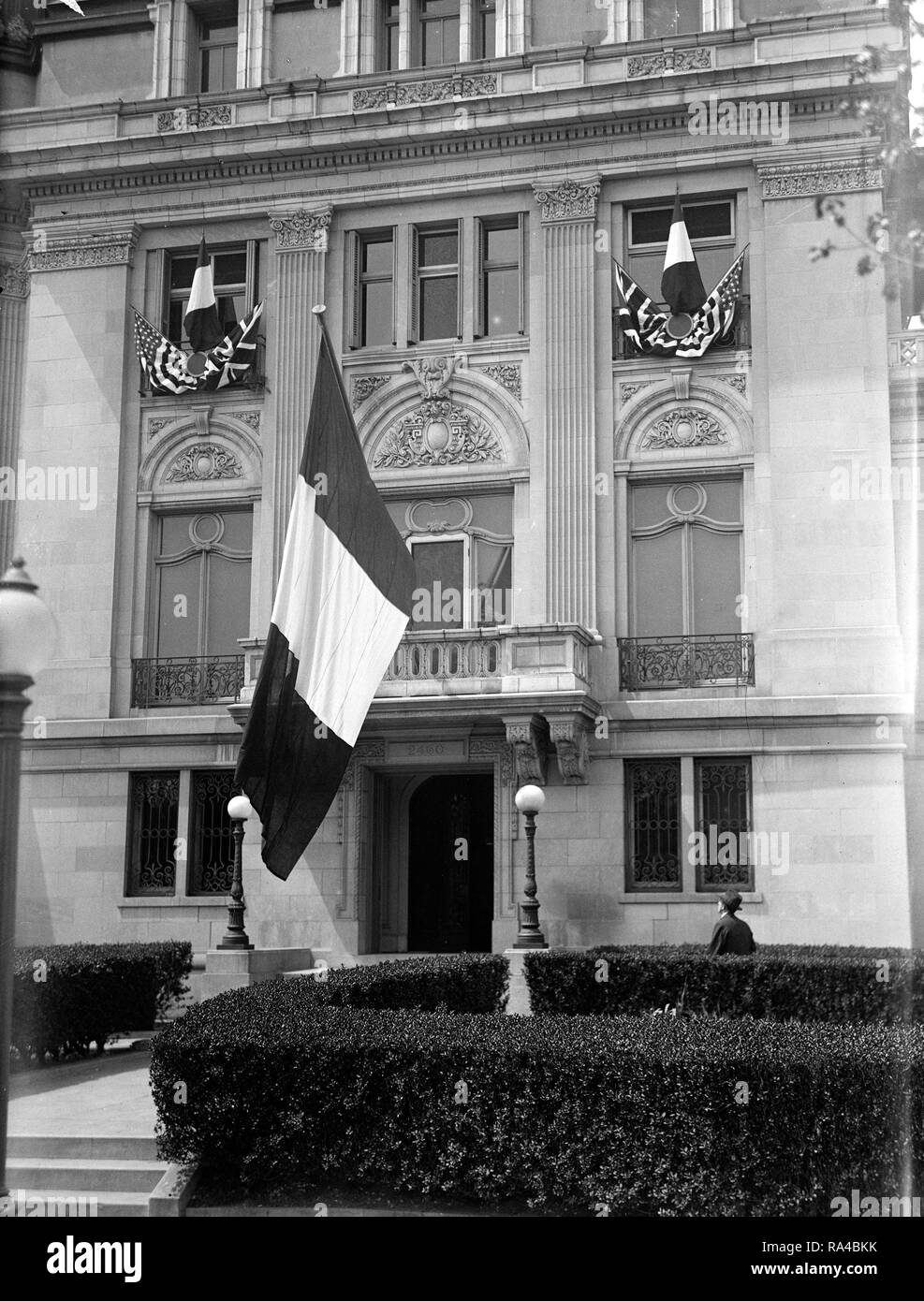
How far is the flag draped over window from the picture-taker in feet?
84.0

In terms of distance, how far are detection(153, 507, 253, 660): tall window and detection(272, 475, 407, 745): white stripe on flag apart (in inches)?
377

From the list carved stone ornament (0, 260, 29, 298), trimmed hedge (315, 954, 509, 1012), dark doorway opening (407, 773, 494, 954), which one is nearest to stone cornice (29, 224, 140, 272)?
carved stone ornament (0, 260, 29, 298)

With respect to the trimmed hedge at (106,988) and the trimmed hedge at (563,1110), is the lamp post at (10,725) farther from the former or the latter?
the trimmed hedge at (106,988)

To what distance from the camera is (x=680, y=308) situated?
24.2 metres

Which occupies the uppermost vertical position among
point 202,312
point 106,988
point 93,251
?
point 93,251

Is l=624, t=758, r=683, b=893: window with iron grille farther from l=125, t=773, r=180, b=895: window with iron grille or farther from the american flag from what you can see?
l=125, t=773, r=180, b=895: window with iron grille

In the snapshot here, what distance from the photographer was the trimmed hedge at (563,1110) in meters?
7.88

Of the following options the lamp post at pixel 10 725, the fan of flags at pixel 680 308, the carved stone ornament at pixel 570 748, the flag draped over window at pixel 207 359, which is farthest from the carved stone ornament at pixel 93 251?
the lamp post at pixel 10 725

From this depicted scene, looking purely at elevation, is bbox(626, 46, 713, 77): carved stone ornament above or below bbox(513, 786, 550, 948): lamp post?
above

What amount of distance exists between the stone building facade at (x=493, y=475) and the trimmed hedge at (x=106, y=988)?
3.52 meters

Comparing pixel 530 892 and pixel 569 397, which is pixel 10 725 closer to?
pixel 530 892

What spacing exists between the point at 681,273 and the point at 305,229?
719 cm

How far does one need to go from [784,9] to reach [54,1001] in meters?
18.9

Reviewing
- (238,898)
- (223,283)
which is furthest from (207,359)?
(238,898)
